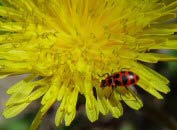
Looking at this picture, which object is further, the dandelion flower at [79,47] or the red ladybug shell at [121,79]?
the dandelion flower at [79,47]

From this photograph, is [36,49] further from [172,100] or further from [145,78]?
[172,100]

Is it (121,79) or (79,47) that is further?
(79,47)

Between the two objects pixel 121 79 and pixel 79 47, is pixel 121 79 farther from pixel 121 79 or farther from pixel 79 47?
pixel 79 47

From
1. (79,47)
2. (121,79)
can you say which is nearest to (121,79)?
(121,79)

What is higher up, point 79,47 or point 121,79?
point 79,47

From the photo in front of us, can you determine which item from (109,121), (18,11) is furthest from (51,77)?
(109,121)
